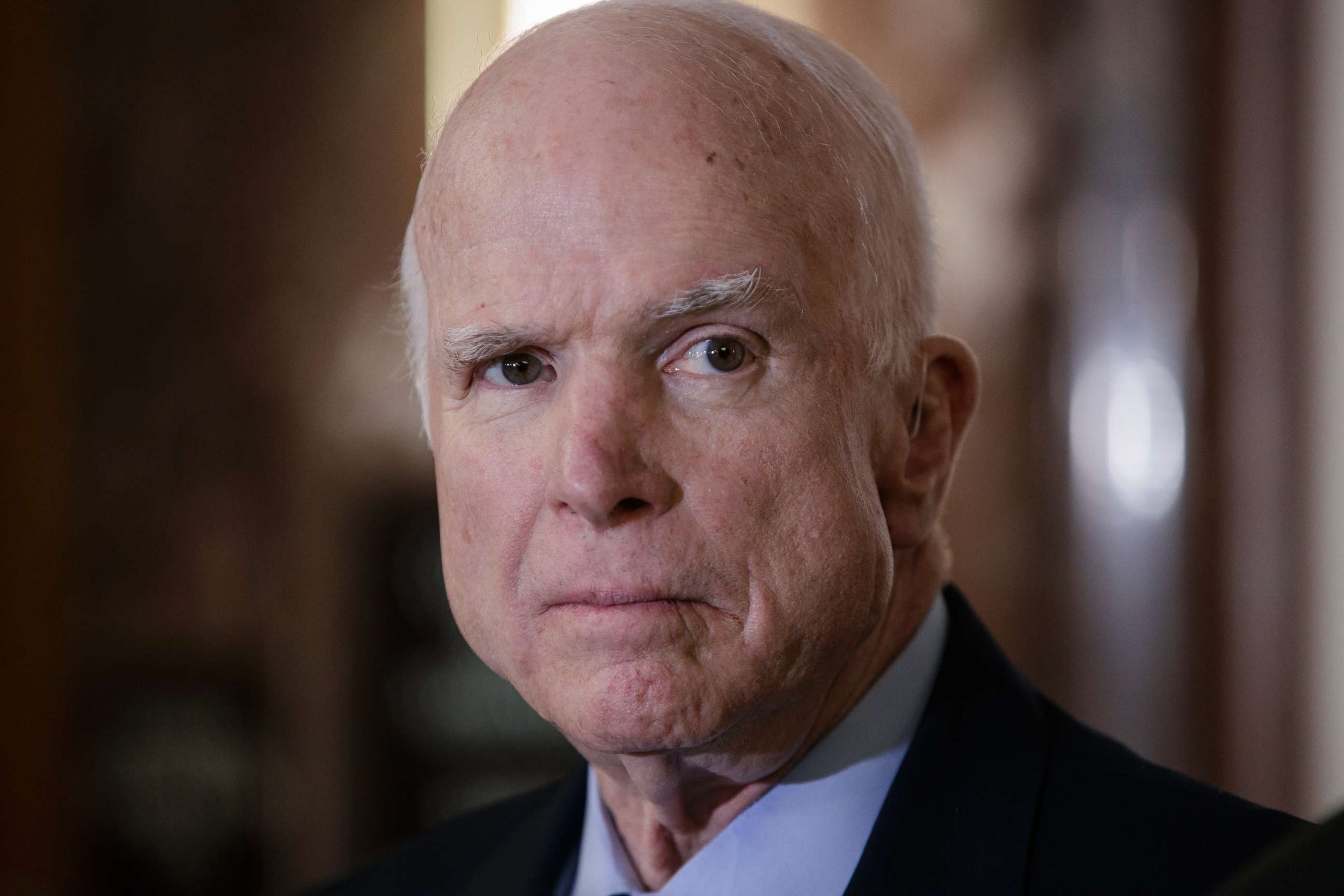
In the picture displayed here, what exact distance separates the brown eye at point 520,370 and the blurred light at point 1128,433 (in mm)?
2809

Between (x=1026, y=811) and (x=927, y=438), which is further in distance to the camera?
(x=927, y=438)

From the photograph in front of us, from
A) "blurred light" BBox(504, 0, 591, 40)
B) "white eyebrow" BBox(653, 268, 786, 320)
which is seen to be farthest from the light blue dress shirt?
"blurred light" BBox(504, 0, 591, 40)

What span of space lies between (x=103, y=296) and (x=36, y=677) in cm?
128

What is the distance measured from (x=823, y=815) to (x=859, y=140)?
76 centimetres

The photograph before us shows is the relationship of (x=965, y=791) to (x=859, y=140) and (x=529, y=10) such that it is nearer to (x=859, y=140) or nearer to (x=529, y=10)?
(x=859, y=140)

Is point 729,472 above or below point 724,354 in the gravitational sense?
below

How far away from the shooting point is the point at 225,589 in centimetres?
418

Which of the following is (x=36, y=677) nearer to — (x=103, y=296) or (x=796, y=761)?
(x=103, y=296)

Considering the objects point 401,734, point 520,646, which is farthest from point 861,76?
point 401,734

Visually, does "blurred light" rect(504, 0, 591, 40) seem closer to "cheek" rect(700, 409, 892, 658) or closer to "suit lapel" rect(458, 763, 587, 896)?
"suit lapel" rect(458, 763, 587, 896)

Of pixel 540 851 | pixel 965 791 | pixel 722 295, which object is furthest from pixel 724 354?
pixel 540 851

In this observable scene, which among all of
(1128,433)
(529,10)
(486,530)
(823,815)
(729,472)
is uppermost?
(529,10)

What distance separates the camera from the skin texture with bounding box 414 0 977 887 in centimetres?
126

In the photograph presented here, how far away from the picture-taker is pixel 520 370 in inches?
54.7
